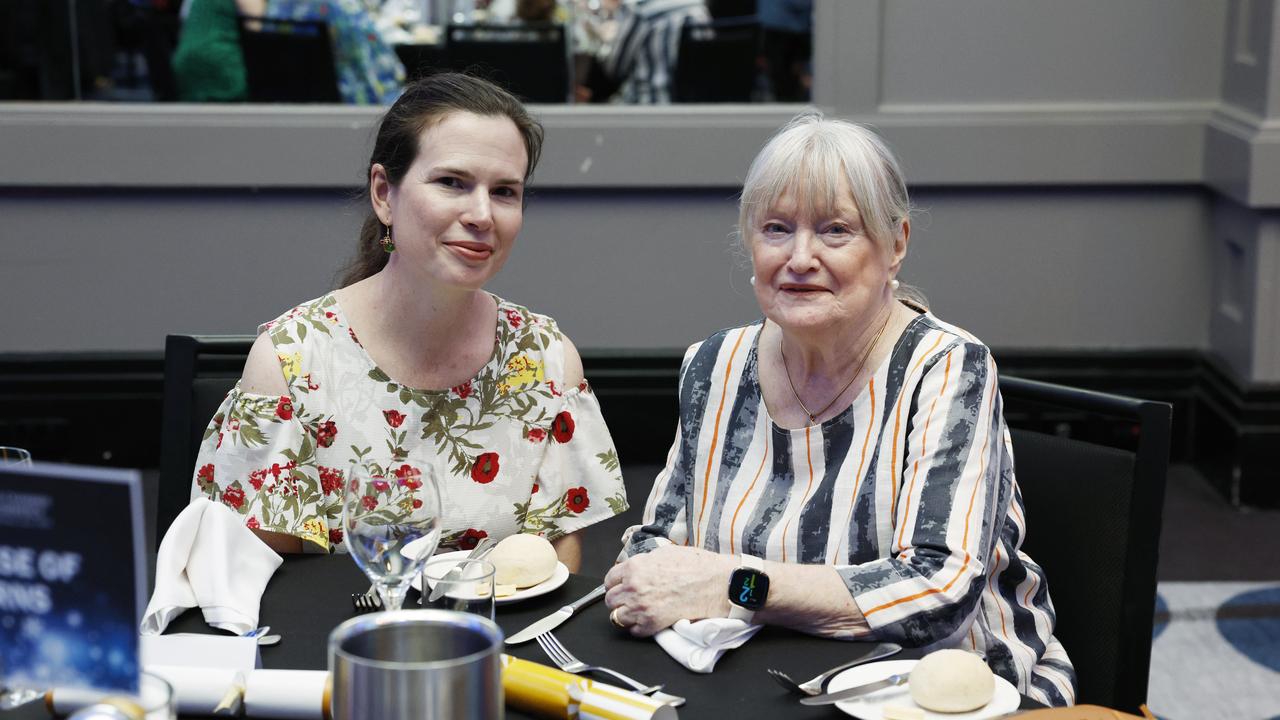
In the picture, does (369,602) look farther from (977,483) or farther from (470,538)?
(977,483)

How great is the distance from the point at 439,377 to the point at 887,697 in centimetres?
104

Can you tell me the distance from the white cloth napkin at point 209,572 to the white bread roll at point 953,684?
79 centimetres

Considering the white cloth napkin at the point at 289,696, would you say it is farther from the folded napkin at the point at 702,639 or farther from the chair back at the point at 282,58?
the chair back at the point at 282,58

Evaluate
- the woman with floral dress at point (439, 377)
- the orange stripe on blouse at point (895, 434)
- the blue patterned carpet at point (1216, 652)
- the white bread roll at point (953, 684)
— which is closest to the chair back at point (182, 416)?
the woman with floral dress at point (439, 377)

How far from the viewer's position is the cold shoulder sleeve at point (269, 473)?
83.0 inches

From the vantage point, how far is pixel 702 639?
5.42 feet

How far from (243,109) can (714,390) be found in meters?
3.22

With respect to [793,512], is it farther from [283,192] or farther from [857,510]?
[283,192]

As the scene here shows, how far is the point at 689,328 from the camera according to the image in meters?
5.15

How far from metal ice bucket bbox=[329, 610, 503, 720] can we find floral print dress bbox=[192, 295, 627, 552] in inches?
34.5

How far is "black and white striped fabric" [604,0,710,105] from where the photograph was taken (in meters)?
5.18

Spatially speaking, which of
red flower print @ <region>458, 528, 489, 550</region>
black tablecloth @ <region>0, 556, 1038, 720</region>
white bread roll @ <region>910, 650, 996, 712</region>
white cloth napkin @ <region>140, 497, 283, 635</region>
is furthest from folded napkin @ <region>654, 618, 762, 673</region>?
red flower print @ <region>458, 528, 489, 550</region>

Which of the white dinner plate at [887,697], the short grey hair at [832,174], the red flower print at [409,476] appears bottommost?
the white dinner plate at [887,697]

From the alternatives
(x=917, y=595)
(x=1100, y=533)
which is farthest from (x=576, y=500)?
(x=1100, y=533)
